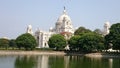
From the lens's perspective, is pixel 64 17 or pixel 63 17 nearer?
pixel 64 17

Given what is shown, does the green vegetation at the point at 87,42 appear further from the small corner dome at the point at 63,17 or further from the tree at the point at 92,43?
the small corner dome at the point at 63,17

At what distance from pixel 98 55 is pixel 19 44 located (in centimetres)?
2685

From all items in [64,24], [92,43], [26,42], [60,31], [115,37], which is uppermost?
[64,24]

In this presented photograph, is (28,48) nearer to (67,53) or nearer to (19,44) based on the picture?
(19,44)

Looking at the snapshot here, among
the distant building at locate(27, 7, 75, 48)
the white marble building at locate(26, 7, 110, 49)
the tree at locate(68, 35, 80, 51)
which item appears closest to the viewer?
the tree at locate(68, 35, 80, 51)

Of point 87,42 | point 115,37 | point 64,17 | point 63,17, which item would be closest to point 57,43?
point 87,42

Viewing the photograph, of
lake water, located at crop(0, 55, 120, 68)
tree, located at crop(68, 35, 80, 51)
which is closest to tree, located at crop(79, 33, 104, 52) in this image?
tree, located at crop(68, 35, 80, 51)

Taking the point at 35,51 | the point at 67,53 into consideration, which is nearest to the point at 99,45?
the point at 67,53

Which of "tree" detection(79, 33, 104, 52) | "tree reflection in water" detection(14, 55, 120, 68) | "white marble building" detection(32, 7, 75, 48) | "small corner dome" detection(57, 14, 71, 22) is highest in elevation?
"small corner dome" detection(57, 14, 71, 22)

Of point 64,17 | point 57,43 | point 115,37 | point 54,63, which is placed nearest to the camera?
point 54,63

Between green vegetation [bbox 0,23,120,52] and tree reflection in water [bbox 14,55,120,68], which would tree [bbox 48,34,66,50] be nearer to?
green vegetation [bbox 0,23,120,52]

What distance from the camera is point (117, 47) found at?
70.1 m

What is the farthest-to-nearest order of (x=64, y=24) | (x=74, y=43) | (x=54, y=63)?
1. (x=64, y=24)
2. (x=74, y=43)
3. (x=54, y=63)

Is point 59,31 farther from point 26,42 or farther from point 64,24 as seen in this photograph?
point 26,42
